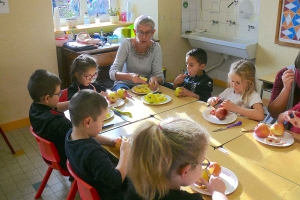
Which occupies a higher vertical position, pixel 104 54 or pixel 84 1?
pixel 84 1

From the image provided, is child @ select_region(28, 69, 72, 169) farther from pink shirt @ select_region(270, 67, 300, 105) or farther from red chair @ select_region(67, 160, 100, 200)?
pink shirt @ select_region(270, 67, 300, 105)

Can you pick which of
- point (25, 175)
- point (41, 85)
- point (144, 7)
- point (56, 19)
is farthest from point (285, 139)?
point (144, 7)

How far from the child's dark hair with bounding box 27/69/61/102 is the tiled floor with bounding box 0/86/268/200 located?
2.66ft

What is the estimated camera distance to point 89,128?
147 centimetres

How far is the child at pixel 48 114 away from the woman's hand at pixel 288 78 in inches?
55.2

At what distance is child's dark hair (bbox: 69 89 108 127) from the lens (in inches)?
57.1

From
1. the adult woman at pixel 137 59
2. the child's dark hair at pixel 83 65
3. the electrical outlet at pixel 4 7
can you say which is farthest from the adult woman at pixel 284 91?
the electrical outlet at pixel 4 7

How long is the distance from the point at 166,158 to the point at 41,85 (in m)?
1.18

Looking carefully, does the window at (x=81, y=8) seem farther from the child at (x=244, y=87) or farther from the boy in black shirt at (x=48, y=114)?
→ the child at (x=244, y=87)

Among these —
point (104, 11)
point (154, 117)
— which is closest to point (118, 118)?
point (154, 117)

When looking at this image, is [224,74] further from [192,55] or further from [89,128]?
[89,128]

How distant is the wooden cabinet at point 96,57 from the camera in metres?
3.43

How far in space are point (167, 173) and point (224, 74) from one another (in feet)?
12.4

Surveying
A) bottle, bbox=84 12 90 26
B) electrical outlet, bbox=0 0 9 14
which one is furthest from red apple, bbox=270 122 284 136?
bottle, bbox=84 12 90 26
